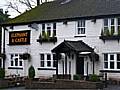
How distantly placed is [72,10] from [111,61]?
288 inches

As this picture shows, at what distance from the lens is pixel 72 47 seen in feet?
109

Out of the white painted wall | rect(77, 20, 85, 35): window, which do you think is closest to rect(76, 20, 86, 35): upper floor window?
rect(77, 20, 85, 35): window

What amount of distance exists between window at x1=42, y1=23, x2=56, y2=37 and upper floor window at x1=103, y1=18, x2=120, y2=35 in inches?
234

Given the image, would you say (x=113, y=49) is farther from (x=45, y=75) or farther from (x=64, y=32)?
(x=45, y=75)

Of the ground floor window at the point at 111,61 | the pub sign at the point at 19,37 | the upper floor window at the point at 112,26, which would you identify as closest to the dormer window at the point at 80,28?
the upper floor window at the point at 112,26

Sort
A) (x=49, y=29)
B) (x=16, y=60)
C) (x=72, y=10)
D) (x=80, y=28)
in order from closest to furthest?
(x=80, y=28), (x=72, y=10), (x=49, y=29), (x=16, y=60)

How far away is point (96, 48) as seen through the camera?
34.1 m

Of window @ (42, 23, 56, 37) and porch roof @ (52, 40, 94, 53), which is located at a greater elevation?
window @ (42, 23, 56, 37)

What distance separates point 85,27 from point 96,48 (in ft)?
7.69

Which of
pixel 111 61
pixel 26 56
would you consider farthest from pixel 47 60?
pixel 111 61

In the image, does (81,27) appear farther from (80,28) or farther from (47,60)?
(47,60)

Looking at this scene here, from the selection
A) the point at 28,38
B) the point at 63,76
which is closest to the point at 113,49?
the point at 63,76

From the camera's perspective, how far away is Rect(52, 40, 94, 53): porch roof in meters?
33.4

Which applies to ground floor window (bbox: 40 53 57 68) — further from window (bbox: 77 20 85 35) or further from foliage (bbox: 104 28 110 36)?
foliage (bbox: 104 28 110 36)
